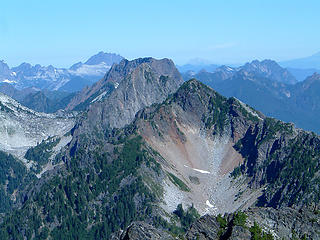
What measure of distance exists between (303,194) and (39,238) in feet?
343

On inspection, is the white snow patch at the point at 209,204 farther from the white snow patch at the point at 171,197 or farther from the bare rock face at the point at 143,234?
the bare rock face at the point at 143,234

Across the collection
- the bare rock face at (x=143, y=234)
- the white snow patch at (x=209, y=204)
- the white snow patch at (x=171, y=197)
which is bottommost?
the white snow patch at (x=209, y=204)

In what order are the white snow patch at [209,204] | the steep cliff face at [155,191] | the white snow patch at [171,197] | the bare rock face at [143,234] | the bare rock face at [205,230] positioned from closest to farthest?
the bare rock face at [143,234], the bare rock face at [205,230], the steep cliff face at [155,191], the white snow patch at [171,197], the white snow patch at [209,204]

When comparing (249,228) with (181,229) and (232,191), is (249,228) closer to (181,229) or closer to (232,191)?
(181,229)

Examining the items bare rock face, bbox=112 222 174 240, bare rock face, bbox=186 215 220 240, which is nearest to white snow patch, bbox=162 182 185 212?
bare rock face, bbox=186 215 220 240

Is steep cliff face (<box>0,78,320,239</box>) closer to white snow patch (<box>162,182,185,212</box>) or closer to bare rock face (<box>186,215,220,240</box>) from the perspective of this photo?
white snow patch (<box>162,182,185,212</box>)

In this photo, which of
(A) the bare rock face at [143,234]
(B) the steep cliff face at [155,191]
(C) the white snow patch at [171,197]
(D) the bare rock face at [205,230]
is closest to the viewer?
(A) the bare rock face at [143,234]

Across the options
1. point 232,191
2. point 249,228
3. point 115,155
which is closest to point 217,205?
point 232,191

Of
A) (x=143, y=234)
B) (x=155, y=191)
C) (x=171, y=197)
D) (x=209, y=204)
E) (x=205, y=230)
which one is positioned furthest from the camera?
(x=209, y=204)

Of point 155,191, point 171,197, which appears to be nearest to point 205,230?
point 155,191

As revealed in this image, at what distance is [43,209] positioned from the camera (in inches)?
7072

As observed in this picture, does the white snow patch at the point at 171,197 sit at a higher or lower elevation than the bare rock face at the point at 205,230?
lower

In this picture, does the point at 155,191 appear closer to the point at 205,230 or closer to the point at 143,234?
the point at 205,230

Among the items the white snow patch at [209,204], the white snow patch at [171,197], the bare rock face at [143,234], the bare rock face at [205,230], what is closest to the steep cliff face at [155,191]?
the white snow patch at [171,197]
